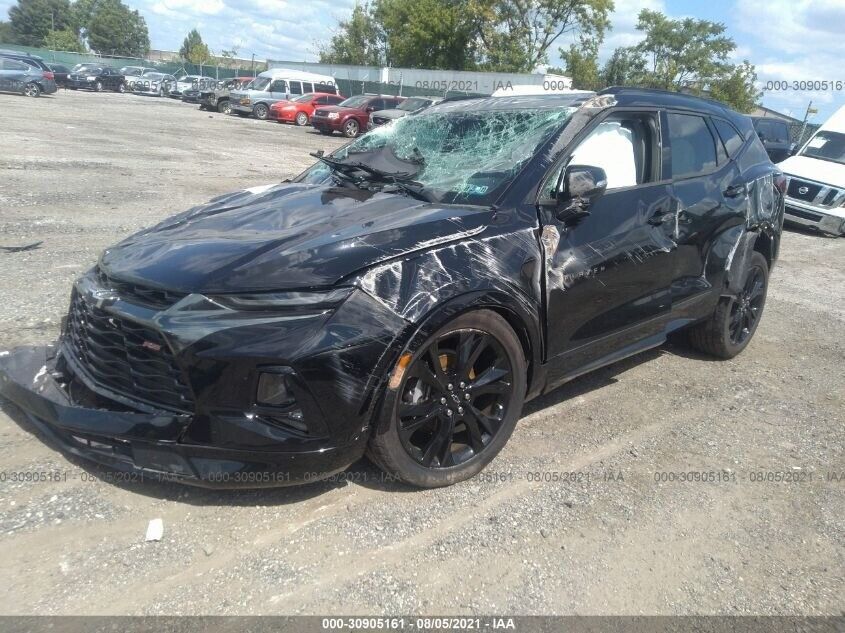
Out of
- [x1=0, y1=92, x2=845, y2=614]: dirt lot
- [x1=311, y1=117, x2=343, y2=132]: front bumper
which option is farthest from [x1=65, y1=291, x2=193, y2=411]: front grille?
[x1=311, y1=117, x2=343, y2=132]: front bumper

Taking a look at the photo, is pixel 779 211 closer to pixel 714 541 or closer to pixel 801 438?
pixel 801 438

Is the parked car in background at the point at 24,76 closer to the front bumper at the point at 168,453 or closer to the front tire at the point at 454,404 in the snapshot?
the front bumper at the point at 168,453

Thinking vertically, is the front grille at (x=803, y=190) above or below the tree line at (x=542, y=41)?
below

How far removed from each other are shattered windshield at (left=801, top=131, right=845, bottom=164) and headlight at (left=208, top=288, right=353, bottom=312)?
12947 mm

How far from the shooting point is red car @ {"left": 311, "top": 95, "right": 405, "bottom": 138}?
26.0 m

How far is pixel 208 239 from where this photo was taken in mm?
3074

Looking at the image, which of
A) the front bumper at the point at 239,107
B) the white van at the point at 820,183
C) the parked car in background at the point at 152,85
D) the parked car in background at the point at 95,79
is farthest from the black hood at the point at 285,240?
the parked car in background at the point at 152,85

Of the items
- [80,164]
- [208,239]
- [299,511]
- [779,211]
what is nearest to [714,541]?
[299,511]

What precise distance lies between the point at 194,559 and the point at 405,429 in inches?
38.6

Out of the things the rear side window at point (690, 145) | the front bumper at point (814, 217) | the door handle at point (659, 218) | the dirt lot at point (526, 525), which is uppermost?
the rear side window at point (690, 145)

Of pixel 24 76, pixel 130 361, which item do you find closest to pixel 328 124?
pixel 24 76

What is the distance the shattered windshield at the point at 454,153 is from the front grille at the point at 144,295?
1403 mm

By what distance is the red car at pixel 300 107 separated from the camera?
29.1 meters

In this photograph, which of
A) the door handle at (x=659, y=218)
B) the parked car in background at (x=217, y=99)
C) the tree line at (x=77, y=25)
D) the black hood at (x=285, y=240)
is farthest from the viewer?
the tree line at (x=77, y=25)
